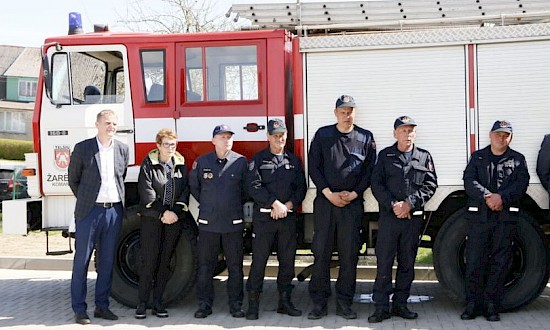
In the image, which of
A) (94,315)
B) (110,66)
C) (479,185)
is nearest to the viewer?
(479,185)

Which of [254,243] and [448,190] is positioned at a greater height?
[448,190]

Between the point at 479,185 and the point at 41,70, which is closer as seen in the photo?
the point at 479,185

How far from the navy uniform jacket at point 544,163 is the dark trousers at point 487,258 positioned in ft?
1.64

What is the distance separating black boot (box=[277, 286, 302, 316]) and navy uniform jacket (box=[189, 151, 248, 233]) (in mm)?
778

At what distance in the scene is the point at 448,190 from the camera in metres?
6.62

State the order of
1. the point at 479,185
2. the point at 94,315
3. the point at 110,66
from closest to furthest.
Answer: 1. the point at 479,185
2. the point at 94,315
3. the point at 110,66

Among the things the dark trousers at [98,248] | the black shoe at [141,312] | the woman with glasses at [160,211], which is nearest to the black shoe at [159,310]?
the woman with glasses at [160,211]

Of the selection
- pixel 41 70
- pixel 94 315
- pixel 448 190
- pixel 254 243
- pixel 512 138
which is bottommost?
pixel 94 315

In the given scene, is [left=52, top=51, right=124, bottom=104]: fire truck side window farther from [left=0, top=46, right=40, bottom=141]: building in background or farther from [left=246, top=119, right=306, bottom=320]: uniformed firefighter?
[left=0, top=46, right=40, bottom=141]: building in background

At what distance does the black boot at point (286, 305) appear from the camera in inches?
264

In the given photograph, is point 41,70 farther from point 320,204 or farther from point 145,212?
point 320,204

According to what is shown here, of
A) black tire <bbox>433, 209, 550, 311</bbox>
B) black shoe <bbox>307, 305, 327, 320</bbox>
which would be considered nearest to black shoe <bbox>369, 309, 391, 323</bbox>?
black shoe <bbox>307, 305, 327, 320</bbox>

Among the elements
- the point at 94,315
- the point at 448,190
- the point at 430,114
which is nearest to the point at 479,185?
the point at 448,190

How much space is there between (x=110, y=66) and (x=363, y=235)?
3.26 meters
